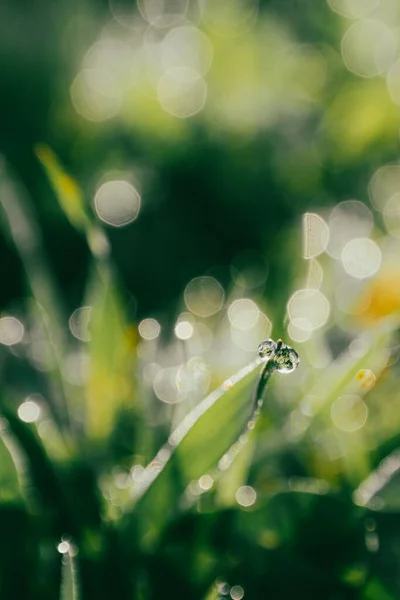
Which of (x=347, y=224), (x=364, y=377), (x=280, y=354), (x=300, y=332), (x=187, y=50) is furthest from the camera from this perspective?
(x=187, y=50)

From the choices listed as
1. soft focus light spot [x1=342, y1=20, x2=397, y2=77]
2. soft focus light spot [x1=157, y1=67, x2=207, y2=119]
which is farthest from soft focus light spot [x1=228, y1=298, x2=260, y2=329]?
soft focus light spot [x1=342, y1=20, x2=397, y2=77]

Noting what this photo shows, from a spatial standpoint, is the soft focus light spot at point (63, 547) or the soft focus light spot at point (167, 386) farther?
the soft focus light spot at point (167, 386)

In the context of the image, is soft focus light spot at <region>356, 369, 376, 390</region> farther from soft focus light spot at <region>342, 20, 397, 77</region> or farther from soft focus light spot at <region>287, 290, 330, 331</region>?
soft focus light spot at <region>342, 20, 397, 77</region>

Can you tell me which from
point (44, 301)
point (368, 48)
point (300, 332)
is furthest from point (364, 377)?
point (368, 48)

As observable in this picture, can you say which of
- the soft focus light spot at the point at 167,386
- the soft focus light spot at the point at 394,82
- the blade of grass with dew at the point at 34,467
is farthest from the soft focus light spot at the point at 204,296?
the soft focus light spot at the point at 394,82

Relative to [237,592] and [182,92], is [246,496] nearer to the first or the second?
[237,592]

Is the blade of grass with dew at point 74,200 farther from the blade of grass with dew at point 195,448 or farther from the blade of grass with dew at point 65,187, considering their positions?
the blade of grass with dew at point 195,448
